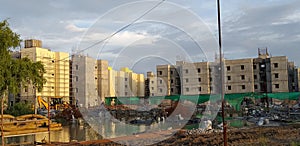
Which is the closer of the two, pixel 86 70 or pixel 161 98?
pixel 161 98

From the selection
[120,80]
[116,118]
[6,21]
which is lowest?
[116,118]

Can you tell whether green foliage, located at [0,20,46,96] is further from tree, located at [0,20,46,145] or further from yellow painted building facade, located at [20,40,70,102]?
yellow painted building facade, located at [20,40,70,102]

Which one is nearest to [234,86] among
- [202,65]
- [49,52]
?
[202,65]

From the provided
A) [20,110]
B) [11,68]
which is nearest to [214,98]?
[20,110]

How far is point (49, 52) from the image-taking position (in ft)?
213

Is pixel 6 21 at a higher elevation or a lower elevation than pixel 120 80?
higher

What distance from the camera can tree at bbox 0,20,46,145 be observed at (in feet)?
55.5

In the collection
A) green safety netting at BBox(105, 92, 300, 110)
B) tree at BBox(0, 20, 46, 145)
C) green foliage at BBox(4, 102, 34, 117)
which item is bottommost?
green foliage at BBox(4, 102, 34, 117)

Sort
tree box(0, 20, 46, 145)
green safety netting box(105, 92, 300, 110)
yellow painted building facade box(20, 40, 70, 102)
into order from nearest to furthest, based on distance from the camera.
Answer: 1. tree box(0, 20, 46, 145)
2. green safety netting box(105, 92, 300, 110)
3. yellow painted building facade box(20, 40, 70, 102)

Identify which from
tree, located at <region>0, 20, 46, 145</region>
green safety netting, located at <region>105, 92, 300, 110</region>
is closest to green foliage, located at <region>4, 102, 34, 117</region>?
green safety netting, located at <region>105, 92, 300, 110</region>

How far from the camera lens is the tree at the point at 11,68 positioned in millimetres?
16906

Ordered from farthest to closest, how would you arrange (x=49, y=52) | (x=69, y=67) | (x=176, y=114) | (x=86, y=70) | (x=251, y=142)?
(x=69, y=67) → (x=49, y=52) → (x=86, y=70) → (x=176, y=114) → (x=251, y=142)

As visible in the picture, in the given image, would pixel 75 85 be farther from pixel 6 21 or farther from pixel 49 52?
pixel 6 21

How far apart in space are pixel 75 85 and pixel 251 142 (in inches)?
2349
